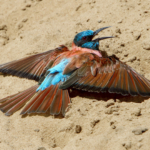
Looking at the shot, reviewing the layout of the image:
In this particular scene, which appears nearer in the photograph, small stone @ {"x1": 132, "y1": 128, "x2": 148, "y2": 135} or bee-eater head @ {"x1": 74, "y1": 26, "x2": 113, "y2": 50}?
small stone @ {"x1": 132, "y1": 128, "x2": 148, "y2": 135}

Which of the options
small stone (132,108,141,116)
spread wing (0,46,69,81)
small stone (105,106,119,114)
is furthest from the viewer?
spread wing (0,46,69,81)

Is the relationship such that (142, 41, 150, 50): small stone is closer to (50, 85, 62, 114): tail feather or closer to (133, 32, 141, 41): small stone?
(133, 32, 141, 41): small stone

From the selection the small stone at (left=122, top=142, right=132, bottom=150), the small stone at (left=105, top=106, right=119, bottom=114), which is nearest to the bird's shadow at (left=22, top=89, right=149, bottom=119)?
the small stone at (left=105, top=106, right=119, bottom=114)

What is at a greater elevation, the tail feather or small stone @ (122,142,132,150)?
the tail feather

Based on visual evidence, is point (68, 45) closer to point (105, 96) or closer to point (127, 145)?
point (105, 96)

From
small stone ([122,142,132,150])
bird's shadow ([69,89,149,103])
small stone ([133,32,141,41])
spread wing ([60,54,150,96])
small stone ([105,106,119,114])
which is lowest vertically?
small stone ([122,142,132,150])

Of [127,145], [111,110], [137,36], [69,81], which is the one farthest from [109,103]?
[137,36]

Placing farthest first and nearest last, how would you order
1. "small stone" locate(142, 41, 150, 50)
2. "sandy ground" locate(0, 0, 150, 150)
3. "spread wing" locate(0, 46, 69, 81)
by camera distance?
"spread wing" locate(0, 46, 69, 81)
"small stone" locate(142, 41, 150, 50)
"sandy ground" locate(0, 0, 150, 150)
